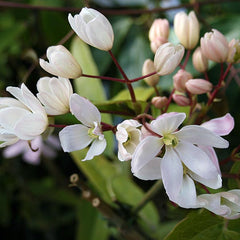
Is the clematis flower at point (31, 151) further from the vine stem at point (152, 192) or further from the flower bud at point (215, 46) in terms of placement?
the flower bud at point (215, 46)

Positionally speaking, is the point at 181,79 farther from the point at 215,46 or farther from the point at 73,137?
the point at 73,137

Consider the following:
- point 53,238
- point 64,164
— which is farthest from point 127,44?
point 53,238

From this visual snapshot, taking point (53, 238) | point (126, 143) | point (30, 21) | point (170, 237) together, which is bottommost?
point (53, 238)

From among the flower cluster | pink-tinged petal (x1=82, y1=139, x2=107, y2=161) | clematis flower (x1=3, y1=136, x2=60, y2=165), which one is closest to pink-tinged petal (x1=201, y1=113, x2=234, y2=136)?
the flower cluster

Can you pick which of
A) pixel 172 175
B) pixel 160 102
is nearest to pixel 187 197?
pixel 172 175

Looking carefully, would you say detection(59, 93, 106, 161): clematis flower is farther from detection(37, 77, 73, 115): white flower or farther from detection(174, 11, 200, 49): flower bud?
detection(174, 11, 200, 49): flower bud

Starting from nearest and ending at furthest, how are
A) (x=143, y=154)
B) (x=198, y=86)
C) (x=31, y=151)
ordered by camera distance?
(x=143, y=154) < (x=198, y=86) < (x=31, y=151)

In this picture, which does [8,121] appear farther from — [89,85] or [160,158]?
[89,85]
